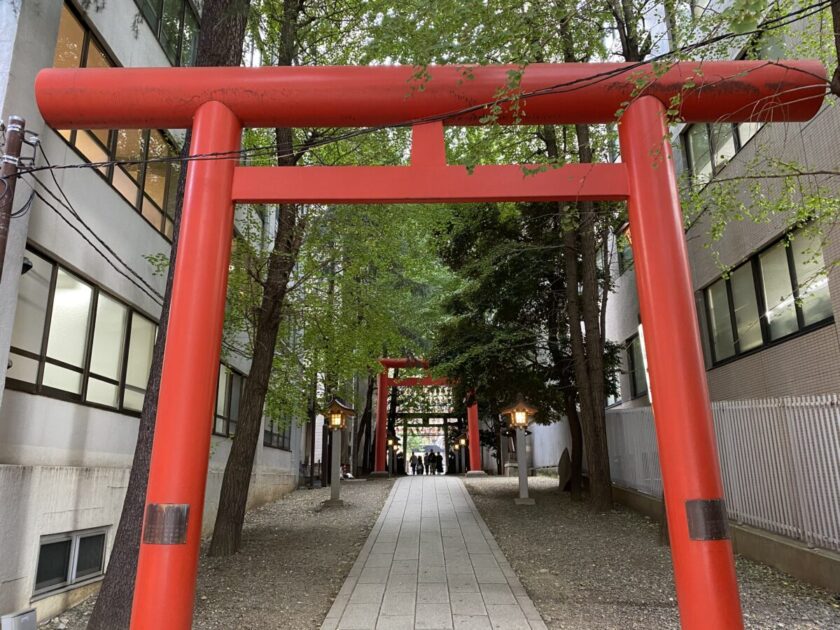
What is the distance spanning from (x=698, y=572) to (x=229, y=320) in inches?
371

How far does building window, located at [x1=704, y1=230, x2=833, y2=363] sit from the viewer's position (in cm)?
849

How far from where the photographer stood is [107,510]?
26.2 feet

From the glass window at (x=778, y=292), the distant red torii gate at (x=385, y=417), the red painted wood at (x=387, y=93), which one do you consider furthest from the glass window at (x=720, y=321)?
the distant red torii gate at (x=385, y=417)

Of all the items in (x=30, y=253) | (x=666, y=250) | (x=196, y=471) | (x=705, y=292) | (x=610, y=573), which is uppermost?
(x=705, y=292)

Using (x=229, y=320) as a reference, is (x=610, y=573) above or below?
below

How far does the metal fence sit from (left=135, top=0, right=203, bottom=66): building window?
1127 cm

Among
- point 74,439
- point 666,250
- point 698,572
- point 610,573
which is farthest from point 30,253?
point 610,573

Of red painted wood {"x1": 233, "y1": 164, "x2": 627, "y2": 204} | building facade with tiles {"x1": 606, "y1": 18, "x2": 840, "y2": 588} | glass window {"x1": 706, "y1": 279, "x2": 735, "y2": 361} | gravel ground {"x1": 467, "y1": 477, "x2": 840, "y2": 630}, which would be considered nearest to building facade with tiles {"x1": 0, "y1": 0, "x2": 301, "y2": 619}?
red painted wood {"x1": 233, "y1": 164, "x2": 627, "y2": 204}

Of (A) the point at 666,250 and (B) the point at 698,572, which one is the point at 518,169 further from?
(B) the point at 698,572

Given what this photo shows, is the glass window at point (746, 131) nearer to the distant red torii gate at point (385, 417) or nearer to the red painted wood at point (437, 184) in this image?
the red painted wood at point (437, 184)

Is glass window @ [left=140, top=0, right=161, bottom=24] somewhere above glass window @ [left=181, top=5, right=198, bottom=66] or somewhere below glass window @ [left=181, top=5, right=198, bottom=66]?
below

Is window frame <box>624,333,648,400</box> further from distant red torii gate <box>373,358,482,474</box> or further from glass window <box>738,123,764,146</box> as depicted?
distant red torii gate <box>373,358,482,474</box>

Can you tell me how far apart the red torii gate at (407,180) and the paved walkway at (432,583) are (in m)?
2.16

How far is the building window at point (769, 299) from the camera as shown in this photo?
849cm
